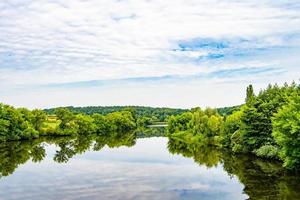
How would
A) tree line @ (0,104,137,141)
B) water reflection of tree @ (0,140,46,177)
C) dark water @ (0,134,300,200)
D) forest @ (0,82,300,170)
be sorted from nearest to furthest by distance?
dark water @ (0,134,300,200)
forest @ (0,82,300,170)
water reflection of tree @ (0,140,46,177)
tree line @ (0,104,137,141)

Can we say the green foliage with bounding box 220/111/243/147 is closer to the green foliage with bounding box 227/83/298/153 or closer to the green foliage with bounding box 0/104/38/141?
the green foliage with bounding box 227/83/298/153

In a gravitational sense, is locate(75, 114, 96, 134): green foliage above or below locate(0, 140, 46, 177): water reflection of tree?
above

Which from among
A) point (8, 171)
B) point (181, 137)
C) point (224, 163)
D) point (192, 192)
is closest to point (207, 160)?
point (224, 163)

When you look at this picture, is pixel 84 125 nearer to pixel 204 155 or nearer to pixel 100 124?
pixel 100 124

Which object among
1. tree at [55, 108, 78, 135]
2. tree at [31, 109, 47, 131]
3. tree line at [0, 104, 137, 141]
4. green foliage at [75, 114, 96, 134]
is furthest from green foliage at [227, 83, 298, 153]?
green foliage at [75, 114, 96, 134]

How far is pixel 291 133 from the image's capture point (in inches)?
1478

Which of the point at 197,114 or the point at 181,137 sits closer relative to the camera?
the point at 197,114

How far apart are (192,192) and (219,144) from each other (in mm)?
37976

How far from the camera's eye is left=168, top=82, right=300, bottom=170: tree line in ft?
128

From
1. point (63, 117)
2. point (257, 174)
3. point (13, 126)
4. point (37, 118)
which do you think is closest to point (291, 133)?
point (257, 174)

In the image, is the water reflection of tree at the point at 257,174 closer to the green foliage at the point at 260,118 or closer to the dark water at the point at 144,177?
the dark water at the point at 144,177

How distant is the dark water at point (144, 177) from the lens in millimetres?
34281

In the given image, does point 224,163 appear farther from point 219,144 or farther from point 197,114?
point 197,114

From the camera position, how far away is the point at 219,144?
72750 mm
